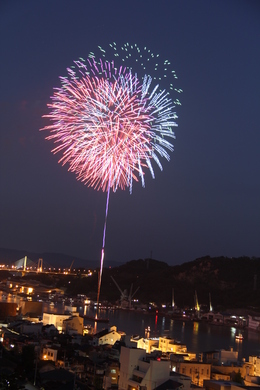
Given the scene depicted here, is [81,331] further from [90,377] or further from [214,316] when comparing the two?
[214,316]

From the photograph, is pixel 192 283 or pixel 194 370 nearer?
pixel 194 370

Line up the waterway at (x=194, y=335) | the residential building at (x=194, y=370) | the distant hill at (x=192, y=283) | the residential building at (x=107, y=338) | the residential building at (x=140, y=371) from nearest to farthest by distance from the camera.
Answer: the residential building at (x=140, y=371), the residential building at (x=194, y=370), the residential building at (x=107, y=338), the waterway at (x=194, y=335), the distant hill at (x=192, y=283)

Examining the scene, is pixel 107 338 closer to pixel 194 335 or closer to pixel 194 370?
pixel 194 370

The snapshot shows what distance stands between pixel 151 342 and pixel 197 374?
1862 mm

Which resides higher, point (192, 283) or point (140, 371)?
point (192, 283)

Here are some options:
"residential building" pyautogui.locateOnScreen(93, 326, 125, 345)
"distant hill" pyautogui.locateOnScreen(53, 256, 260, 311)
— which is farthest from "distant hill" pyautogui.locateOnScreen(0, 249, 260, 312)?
"residential building" pyautogui.locateOnScreen(93, 326, 125, 345)

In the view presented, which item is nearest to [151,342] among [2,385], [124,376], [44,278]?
[124,376]

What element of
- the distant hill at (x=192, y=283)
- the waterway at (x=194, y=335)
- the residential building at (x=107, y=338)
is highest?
the distant hill at (x=192, y=283)

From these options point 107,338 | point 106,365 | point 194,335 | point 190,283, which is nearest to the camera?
point 106,365

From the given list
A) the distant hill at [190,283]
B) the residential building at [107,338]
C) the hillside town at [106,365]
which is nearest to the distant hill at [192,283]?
the distant hill at [190,283]

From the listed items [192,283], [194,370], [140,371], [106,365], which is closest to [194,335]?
[194,370]

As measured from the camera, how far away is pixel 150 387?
4.22 metres

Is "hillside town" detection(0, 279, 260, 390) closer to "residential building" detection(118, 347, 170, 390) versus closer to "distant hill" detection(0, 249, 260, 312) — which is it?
"residential building" detection(118, 347, 170, 390)

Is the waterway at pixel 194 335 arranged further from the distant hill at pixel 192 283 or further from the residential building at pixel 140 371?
the residential building at pixel 140 371
